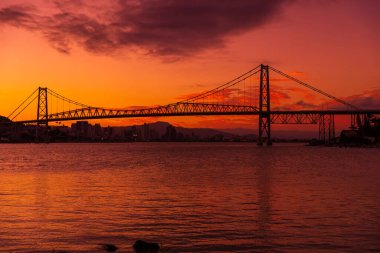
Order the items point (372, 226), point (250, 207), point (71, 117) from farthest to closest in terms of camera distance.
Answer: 1. point (71, 117)
2. point (250, 207)
3. point (372, 226)

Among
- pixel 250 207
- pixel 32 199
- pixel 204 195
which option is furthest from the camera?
pixel 204 195

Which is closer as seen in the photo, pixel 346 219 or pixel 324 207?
pixel 346 219

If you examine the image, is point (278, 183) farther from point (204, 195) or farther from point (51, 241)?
point (51, 241)

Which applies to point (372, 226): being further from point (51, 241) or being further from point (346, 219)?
point (51, 241)

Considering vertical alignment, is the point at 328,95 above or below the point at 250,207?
above

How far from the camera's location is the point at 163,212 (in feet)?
56.0

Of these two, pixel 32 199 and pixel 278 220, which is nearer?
pixel 278 220

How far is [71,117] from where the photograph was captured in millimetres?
124000

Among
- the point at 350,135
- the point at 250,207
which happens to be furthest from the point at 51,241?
the point at 350,135

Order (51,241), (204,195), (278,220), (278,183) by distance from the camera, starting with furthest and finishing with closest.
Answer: (278,183) → (204,195) → (278,220) → (51,241)

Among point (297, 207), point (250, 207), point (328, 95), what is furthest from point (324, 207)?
point (328, 95)

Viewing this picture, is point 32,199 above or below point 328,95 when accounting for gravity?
below

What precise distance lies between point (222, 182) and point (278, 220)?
13.9 metres

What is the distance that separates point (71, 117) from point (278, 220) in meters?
113
